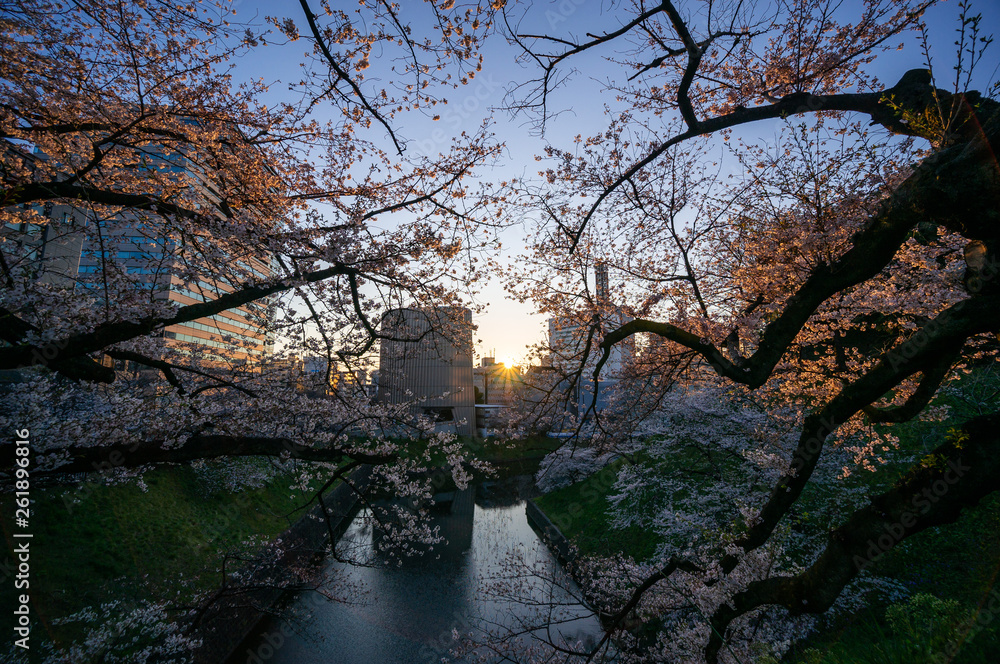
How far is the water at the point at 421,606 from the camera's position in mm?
8344

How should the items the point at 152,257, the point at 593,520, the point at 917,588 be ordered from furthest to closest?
the point at 593,520, the point at 917,588, the point at 152,257

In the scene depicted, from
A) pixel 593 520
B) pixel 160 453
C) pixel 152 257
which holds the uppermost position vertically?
pixel 152 257

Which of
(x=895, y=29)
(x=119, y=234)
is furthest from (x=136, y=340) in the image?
(x=895, y=29)

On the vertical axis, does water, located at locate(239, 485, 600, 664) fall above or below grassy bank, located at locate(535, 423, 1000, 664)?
below

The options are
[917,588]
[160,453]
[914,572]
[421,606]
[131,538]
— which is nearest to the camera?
[160,453]

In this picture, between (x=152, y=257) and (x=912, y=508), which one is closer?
(x=912, y=508)

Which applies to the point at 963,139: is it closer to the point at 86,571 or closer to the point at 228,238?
the point at 228,238

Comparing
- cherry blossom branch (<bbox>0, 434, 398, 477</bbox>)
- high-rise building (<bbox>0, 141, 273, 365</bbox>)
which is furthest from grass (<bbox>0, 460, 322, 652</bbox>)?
high-rise building (<bbox>0, 141, 273, 365</bbox>)

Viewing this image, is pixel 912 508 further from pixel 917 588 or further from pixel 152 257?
pixel 152 257

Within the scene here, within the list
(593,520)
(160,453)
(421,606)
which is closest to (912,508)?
(160,453)

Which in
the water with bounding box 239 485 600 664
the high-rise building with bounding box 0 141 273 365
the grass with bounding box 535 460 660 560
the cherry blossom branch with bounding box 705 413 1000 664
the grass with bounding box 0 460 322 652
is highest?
the high-rise building with bounding box 0 141 273 365

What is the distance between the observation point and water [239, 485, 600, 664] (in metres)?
8.34

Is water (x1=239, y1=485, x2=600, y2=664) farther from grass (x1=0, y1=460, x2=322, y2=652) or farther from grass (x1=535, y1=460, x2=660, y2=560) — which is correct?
grass (x1=0, y1=460, x2=322, y2=652)

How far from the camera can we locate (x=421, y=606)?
10117 mm
